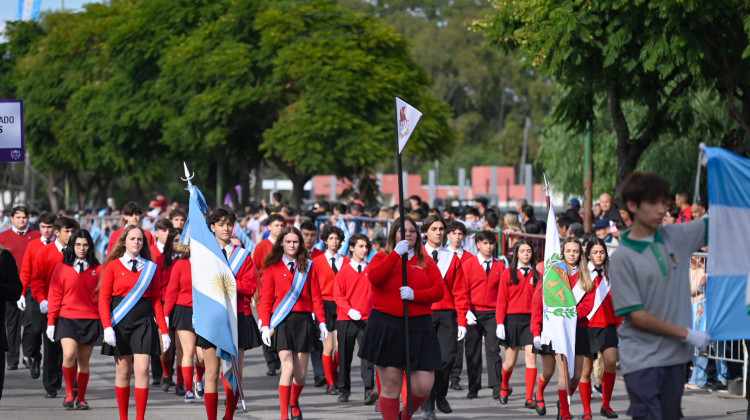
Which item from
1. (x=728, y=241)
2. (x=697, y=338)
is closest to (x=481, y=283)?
(x=728, y=241)

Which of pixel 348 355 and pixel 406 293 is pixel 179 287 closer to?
pixel 348 355

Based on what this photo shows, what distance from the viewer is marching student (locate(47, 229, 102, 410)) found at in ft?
35.3

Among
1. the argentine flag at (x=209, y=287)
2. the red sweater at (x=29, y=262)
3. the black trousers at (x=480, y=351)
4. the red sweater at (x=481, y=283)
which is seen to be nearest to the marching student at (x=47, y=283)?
the red sweater at (x=29, y=262)

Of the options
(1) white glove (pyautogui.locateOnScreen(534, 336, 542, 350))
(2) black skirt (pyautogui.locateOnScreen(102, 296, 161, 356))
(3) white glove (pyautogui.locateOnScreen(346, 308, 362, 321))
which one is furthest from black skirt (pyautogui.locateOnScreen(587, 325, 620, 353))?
(2) black skirt (pyautogui.locateOnScreen(102, 296, 161, 356))

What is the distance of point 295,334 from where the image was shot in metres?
10.3

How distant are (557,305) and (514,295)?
1.36 metres

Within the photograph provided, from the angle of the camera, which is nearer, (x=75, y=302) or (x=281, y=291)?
(x=281, y=291)

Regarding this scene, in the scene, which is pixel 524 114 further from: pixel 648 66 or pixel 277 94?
pixel 648 66

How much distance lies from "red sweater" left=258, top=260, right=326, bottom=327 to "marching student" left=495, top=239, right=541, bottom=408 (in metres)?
2.02

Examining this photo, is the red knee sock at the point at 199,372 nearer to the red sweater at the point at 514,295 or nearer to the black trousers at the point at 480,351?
the black trousers at the point at 480,351

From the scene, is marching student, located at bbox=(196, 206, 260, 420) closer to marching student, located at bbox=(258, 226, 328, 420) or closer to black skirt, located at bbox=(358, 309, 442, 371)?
marching student, located at bbox=(258, 226, 328, 420)

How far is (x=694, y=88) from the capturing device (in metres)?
18.5

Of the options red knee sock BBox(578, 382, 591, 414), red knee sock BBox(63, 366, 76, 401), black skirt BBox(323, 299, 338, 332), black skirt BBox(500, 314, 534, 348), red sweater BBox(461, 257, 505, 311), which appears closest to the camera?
red knee sock BBox(578, 382, 591, 414)

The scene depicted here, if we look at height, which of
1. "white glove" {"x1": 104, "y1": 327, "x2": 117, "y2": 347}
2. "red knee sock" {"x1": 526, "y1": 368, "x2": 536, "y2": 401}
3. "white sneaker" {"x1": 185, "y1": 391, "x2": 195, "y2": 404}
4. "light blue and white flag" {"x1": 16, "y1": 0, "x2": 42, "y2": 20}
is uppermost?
"light blue and white flag" {"x1": 16, "y1": 0, "x2": 42, "y2": 20}
